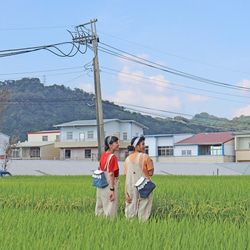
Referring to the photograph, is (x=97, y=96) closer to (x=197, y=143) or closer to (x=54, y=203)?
(x=54, y=203)

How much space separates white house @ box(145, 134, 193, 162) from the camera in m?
56.4

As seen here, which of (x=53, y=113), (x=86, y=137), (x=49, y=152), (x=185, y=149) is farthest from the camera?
(x=53, y=113)

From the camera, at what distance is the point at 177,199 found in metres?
9.18

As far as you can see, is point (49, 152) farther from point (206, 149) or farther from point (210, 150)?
point (210, 150)

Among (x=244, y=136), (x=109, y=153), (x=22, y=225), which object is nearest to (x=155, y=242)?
(x=22, y=225)

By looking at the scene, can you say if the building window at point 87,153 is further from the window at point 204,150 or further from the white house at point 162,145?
the window at point 204,150

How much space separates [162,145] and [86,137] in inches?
434

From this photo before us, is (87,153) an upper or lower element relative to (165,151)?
lower

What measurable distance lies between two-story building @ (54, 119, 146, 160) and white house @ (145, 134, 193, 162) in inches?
153

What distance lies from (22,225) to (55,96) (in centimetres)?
10840

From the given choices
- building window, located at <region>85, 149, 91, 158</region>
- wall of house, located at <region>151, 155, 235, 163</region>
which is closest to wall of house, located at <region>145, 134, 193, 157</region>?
wall of house, located at <region>151, 155, 235, 163</region>

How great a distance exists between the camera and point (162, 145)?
187ft

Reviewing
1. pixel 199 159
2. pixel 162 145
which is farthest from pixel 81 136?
pixel 199 159

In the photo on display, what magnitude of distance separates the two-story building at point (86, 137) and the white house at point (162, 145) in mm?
3892
